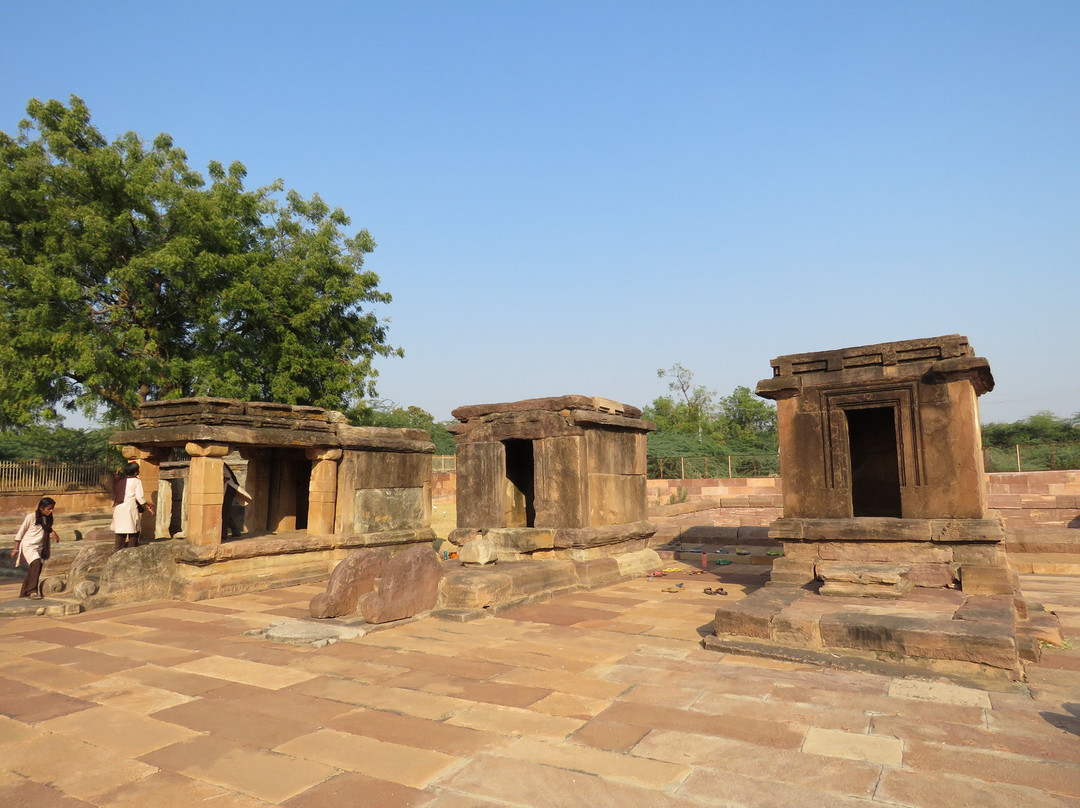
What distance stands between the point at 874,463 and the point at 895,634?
20.7ft

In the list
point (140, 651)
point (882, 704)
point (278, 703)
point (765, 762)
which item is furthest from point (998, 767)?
point (140, 651)

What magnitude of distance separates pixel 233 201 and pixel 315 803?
62.4ft

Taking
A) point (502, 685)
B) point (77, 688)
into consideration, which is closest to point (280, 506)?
point (77, 688)

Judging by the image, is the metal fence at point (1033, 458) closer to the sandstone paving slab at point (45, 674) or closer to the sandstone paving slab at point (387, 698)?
the sandstone paving slab at point (387, 698)

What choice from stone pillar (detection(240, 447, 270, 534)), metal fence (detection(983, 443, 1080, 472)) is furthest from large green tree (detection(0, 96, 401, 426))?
metal fence (detection(983, 443, 1080, 472))

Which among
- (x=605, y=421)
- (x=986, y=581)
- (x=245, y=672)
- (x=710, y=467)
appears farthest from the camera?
(x=710, y=467)

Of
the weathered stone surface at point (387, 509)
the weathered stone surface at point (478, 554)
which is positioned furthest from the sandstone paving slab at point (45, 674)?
the weathered stone surface at point (387, 509)

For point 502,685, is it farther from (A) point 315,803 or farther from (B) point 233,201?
(B) point 233,201

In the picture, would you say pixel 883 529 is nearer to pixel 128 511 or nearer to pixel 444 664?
pixel 444 664

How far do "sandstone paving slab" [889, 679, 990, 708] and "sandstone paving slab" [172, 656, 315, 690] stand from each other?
388 centimetres

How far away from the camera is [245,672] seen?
4.93m

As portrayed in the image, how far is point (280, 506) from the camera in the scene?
11609mm

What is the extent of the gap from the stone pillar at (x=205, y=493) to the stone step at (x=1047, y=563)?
10.6 m

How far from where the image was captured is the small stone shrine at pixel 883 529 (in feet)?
16.7
